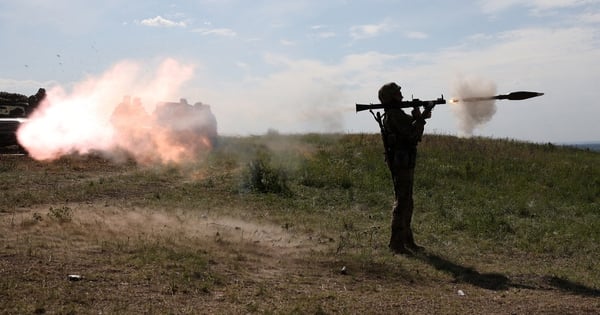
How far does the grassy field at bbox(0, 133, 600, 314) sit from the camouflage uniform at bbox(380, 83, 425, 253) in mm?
518

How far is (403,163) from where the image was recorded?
1056 cm

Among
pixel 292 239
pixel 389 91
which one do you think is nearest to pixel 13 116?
pixel 292 239

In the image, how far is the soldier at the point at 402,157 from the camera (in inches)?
415

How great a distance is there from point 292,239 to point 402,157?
256cm

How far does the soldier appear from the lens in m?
10.5

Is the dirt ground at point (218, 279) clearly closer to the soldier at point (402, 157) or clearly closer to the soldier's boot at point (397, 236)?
the soldier's boot at point (397, 236)

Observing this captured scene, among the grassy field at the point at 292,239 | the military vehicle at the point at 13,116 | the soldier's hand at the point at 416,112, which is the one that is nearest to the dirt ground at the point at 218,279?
the grassy field at the point at 292,239

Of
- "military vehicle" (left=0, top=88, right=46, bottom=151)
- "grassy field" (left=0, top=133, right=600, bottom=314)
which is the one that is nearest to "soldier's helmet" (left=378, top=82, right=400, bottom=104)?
"grassy field" (left=0, top=133, right=600, bottom=314)

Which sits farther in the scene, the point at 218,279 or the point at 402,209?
the point at 402,209

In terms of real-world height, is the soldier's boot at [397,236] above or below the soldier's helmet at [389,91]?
below

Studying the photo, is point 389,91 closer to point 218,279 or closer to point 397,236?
point 397,236

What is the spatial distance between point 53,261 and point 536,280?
7037 millimetres

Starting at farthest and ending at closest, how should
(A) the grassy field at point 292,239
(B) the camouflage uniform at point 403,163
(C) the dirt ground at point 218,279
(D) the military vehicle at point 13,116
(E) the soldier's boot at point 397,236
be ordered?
(D) the military vehicle at point 13,116
(B) the camouflage uniform at point 403,163
(E) the soldier's boot at point 397,236
(A) the grassy field at point 292,239
(C) the dirt ground at point 218,279

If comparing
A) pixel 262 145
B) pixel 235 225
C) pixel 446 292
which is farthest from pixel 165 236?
pixel 262 145
